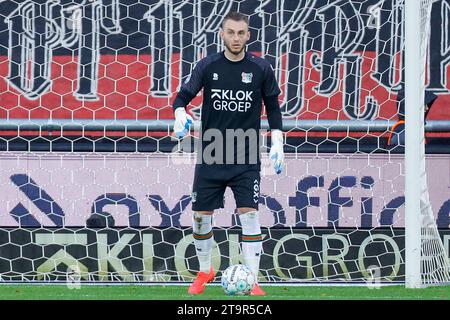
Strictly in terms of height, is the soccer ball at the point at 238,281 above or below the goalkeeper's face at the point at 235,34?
below

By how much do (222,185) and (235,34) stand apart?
0.82 metres

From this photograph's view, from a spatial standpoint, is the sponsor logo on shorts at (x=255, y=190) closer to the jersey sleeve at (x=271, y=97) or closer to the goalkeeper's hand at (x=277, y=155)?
the goalkeeper's hand at (x=277, y=155)

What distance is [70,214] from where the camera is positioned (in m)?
7.48

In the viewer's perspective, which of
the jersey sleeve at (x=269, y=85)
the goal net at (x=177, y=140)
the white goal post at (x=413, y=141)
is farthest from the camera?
the goal net at (x=177, y=140)

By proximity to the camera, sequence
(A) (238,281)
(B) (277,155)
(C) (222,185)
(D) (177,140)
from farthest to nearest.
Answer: (D) (177,140) < (C) (222,185) < (B) (277,155) < (A) (238,281)

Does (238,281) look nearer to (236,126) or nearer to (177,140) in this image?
(236,126)

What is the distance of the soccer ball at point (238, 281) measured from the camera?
6074 millimetres

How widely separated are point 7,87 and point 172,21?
1112 mm

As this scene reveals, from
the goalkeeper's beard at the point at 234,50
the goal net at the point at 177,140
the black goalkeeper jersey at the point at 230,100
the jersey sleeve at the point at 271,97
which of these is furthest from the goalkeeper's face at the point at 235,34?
the goal net at the point at 177,140

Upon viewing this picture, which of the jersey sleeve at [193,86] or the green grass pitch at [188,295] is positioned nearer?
the green grass pitch at [188,295]

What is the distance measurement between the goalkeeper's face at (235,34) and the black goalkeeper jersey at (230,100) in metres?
0.11

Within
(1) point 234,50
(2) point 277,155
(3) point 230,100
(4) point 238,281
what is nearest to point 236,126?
(3) point 230,100

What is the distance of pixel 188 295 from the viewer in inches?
248

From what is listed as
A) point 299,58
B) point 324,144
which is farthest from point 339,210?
point 299,58
